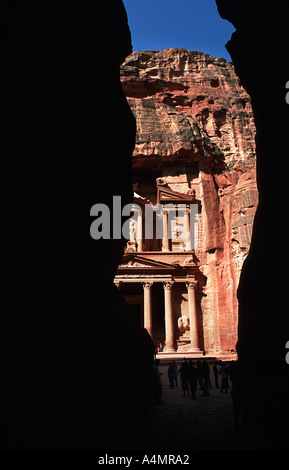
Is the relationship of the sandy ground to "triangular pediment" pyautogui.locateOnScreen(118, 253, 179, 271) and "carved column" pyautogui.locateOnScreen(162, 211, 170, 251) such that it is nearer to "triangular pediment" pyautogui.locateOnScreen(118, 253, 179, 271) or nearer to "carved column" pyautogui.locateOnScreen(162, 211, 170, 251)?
"triangular pediment" pyautogui.locateOnScreen(118, 253, 179, 271)

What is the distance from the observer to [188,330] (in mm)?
29969

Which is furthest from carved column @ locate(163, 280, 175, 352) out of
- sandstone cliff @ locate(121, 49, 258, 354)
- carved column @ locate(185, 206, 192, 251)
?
carved column @ locate(185, 206, 192, 251)

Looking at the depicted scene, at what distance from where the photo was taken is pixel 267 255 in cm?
813

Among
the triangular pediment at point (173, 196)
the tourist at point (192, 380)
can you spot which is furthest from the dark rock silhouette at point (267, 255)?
the triangular pediment at point (173, 196)

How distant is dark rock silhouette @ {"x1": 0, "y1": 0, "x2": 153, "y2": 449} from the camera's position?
18.5 feet

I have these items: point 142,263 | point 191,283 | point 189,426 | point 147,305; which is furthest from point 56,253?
point 191,283

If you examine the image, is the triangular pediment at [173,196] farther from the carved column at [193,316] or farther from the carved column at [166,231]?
the carved column at [193,316]

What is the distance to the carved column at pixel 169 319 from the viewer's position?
28.0m

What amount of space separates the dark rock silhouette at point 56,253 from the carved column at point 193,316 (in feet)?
65.4

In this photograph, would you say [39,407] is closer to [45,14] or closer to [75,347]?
[75,347]

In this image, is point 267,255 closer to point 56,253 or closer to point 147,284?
point 56,253

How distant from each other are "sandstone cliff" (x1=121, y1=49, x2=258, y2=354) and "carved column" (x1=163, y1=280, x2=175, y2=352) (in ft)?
13.0

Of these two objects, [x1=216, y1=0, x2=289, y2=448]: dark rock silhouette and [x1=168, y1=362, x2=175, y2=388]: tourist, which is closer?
[x1=216, y1=0, x2=289, y2=448]: dark rock silhouette

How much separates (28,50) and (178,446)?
8.79 m
